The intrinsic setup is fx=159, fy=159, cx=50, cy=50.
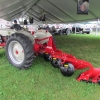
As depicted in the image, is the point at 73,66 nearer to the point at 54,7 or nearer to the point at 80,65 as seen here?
the point at 80,65

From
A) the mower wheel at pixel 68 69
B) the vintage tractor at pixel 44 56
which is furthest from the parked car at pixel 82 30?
the mower wheel at pixel 68 69

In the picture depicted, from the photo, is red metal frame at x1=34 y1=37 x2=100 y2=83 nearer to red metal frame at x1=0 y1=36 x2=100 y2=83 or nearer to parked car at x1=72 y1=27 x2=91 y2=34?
red metal frame at x1=0 y1=36 x2=100 y2=83

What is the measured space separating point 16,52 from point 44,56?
0.98m

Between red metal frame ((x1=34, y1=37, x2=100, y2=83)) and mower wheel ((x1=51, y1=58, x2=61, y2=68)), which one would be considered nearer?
red metal frame ((x1=34, y1=37, x2=100, y2=83))

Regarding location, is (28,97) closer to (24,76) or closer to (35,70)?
(24,76)

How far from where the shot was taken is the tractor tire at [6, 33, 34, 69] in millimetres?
3842

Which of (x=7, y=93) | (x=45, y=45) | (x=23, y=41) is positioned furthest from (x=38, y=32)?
(x=7, y=93)

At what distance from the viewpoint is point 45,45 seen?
15.6 feet

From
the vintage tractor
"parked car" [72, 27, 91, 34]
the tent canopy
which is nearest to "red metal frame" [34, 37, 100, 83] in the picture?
the vintage tractor

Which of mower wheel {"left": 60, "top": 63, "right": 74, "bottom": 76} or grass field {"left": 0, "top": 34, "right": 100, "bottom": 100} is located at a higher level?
mower wheel {"left": 60, "top": 63, "right": 74, "bottom": 76}

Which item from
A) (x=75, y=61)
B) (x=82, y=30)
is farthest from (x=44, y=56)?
(x=82, y=30)

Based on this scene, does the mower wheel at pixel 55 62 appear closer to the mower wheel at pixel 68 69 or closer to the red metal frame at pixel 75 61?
the red metal frame at pixel 75 61

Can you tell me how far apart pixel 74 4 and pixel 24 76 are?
8037 mm

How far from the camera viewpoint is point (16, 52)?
4344 millimetres
